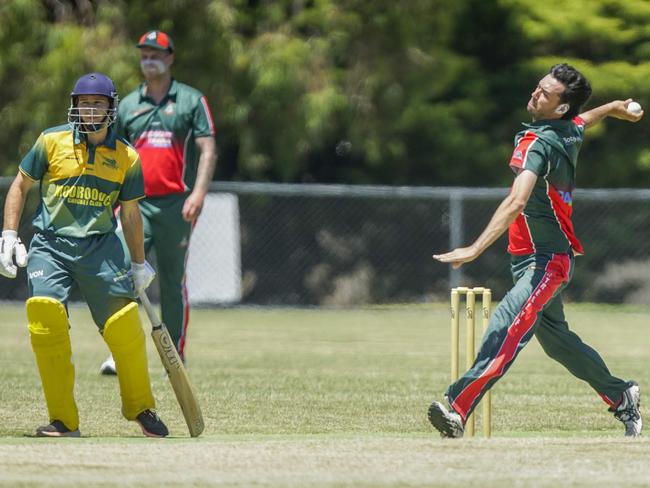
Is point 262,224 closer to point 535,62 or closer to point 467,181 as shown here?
point 467,181

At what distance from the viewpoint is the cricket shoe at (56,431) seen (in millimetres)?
7727

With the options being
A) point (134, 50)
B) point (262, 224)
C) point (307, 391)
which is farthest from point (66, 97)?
point (307, 391)

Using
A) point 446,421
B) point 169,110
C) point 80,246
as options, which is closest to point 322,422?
point 446,421

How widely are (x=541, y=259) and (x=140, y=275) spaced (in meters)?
2.29

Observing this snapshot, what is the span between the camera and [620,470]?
6.36 m

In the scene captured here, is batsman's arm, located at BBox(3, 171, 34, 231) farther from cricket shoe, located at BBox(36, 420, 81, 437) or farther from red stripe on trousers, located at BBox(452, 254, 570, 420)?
red stripe on trousers, located at BBox(452, 254, 570, 420)

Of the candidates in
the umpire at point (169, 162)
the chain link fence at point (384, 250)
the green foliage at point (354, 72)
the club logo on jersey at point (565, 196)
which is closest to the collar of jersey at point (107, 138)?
the umpire at point (169, 162)

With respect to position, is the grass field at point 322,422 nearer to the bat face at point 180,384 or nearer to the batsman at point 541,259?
the bat face at point 180,384

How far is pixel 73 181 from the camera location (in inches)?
312

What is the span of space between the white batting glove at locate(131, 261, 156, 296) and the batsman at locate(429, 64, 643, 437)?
6.22 feet

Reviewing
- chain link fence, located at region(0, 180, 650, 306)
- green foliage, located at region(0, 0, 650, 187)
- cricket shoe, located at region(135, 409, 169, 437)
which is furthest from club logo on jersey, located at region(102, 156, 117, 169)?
chain link fence, located at region(0, 180, 650, 306)

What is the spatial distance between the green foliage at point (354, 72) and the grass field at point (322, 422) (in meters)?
5.09

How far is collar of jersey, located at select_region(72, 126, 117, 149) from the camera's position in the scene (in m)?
7.96

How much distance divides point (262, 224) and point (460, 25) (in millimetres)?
5263
